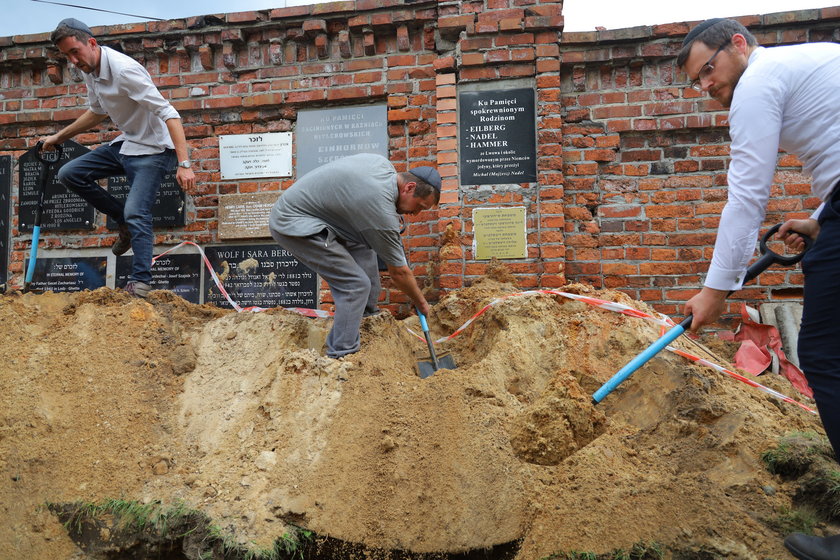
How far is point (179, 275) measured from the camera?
A: 5.16m

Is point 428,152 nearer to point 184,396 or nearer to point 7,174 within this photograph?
point 184,396

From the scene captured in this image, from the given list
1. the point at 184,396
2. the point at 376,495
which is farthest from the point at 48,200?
the point at 376,495

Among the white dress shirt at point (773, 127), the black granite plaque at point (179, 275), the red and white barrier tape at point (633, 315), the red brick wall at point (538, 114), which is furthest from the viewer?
the black granite plaque at point (179, 275)

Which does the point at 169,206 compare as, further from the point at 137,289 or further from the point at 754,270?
the point at 754,270

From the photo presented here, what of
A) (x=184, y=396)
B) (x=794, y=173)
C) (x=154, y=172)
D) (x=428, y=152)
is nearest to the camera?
(x=184, y=396)

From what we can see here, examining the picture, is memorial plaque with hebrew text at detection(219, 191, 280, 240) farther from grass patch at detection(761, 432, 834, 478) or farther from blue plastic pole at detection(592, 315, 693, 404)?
grass patch at detection(761, 432, 834, 478)

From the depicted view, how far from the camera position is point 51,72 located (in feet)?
17.6

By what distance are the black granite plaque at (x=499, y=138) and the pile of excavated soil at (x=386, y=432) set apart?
52.5 inches

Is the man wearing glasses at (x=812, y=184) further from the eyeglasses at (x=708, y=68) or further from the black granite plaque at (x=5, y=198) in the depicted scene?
the black granite plaque at (x=5, y=198)

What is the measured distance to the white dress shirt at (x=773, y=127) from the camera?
6.38ft

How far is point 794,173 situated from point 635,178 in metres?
1.20

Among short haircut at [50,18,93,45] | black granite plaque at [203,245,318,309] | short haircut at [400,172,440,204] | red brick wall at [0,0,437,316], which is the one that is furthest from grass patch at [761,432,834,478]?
short haircut at [50,18,93,45]

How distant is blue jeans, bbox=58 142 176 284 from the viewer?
3953 millimetres

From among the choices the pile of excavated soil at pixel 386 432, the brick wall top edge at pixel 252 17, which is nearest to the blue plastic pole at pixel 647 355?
the pile of excavated soil at pixel 386 432
